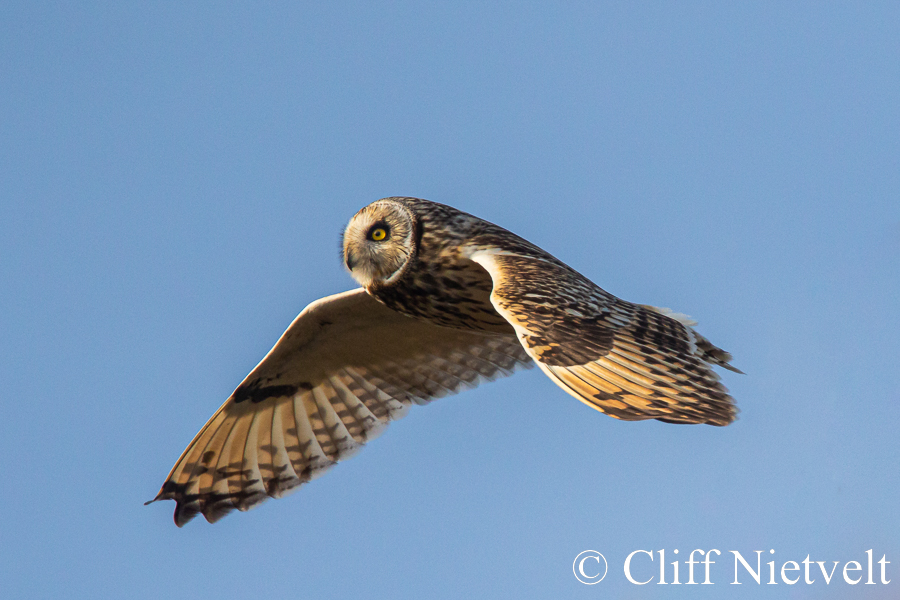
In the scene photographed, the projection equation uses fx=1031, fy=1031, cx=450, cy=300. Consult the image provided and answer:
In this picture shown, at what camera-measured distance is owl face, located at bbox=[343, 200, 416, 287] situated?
21.6ft

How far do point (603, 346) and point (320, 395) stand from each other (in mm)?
3659

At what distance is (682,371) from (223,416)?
168 inches

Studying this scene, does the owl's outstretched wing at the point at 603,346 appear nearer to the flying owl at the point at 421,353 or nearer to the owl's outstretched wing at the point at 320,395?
the flying owl at the point at 421,353

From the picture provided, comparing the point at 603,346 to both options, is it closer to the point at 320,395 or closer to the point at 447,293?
the point at 447,293

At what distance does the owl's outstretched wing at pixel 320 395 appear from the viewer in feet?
25.6

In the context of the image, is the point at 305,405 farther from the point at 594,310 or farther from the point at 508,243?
the point at 594,310

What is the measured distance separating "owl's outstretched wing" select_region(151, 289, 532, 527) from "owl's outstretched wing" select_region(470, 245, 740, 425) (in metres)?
2.00

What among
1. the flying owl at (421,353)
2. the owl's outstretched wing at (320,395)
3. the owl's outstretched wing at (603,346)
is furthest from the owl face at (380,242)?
the owl's outstretched wing at (320,395)

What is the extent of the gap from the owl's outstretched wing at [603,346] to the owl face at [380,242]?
63cm

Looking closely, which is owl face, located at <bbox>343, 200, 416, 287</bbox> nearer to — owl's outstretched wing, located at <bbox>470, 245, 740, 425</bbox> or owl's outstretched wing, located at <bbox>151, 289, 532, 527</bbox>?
owl's outstretched wing, located at <bbox>470, 245, 740, 425</bbox>

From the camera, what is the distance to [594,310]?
5.62 m

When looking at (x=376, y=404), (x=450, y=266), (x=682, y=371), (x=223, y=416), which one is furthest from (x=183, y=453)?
(x=682, y=371)

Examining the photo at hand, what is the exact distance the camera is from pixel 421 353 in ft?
26.7

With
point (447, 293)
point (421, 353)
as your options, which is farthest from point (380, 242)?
point (421, 353)
